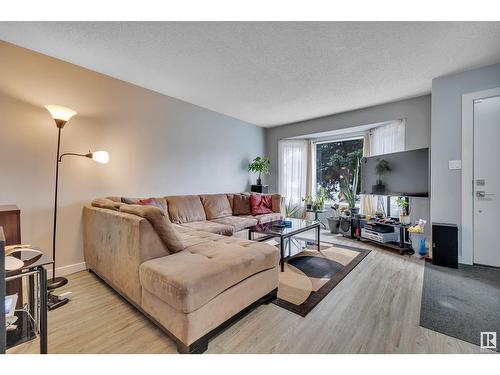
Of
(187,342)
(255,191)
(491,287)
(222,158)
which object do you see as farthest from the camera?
(255,191)

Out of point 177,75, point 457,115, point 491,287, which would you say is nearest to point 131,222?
point 177,75

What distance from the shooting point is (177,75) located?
280 centimetres

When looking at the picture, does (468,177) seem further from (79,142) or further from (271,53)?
(79,142)

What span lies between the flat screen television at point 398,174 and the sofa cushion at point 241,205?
2178mm

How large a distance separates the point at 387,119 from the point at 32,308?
193 inches

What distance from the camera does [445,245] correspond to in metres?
2.72

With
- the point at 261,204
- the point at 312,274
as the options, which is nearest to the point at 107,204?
the point at 312,274

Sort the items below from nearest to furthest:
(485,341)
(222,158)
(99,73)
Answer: (485,341), (99,73), (222,158)

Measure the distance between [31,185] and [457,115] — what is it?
200 inches

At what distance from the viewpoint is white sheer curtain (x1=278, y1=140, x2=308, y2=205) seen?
5.44 m

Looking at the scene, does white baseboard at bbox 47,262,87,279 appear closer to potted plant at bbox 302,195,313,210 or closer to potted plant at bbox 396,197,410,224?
potted plant at bbox 302,195,313,210

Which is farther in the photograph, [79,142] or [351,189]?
[351,189]

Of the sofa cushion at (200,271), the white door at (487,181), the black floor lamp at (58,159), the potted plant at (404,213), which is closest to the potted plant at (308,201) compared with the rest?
the potted plant at (404,213)
